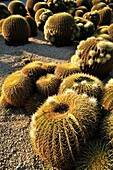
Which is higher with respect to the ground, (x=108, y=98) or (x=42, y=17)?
(x=108, y=98)

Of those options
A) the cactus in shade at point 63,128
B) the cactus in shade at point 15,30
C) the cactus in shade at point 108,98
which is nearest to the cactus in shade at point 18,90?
the cactus in shade at point 63,128

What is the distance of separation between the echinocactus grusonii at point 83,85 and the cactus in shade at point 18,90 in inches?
26.4

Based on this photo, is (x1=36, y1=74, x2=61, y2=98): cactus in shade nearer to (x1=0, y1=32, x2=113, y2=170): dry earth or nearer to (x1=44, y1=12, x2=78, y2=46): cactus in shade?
(x1=0, y1=32, x2=113, y2=170): dry earth

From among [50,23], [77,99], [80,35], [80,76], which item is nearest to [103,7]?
[80,35]

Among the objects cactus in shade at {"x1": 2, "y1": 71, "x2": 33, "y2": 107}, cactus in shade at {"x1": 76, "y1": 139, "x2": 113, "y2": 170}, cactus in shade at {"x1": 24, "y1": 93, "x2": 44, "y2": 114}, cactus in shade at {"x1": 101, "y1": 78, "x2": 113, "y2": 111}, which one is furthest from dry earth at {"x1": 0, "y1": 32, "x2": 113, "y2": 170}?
cactus in shade at {"x1": 101, "y1": 78, "x2": 113, "y2": 111}

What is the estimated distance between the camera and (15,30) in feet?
26.4

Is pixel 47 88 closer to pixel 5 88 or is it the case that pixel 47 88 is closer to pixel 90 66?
pixel 5 88

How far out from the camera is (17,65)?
6945mm

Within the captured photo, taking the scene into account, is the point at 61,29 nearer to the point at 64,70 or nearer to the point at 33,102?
the point at 64,70

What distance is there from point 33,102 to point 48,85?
431 mm

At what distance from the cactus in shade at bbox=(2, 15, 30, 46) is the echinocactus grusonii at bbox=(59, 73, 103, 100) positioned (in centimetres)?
397

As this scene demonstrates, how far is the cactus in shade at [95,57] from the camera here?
5.75 metres

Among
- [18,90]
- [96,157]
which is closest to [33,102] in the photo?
[18,90]

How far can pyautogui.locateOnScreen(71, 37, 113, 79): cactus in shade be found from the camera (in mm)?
5750
